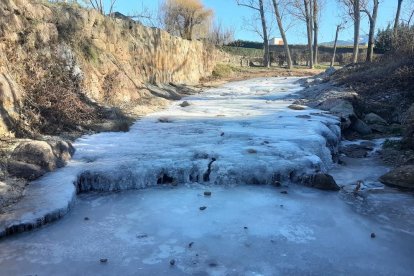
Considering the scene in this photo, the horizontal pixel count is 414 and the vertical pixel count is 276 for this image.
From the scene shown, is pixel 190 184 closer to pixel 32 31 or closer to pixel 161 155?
pixel 161 155

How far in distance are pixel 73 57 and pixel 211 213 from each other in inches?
235

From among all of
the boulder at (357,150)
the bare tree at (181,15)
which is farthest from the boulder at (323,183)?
the bare tree at (181,15)

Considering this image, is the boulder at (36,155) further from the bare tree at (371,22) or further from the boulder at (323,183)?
the bare tree at (371,22)

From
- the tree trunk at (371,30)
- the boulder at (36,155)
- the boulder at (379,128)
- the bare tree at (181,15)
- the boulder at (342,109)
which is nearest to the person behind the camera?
the boulder at (36,155)

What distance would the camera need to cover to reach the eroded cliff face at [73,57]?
7.10 meters

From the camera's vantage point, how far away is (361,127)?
9648 millimetres

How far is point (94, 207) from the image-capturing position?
4938 mm

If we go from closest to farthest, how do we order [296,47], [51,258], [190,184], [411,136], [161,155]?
[51,258] < [190,184] < [161,155] < [411,136] < [296,47]

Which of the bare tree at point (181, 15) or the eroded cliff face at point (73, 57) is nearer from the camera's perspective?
the eroded cliff face at point (73, 57)

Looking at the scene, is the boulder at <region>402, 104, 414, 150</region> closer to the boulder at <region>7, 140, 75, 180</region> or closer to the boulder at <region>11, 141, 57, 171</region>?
the boulder at <region>7, 140, 75, 180</region>

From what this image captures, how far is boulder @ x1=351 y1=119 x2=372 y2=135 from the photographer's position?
31.3 ft

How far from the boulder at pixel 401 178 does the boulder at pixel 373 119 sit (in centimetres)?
436

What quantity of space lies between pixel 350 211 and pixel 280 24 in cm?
2541

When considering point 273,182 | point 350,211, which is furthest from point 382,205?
point 273,182
